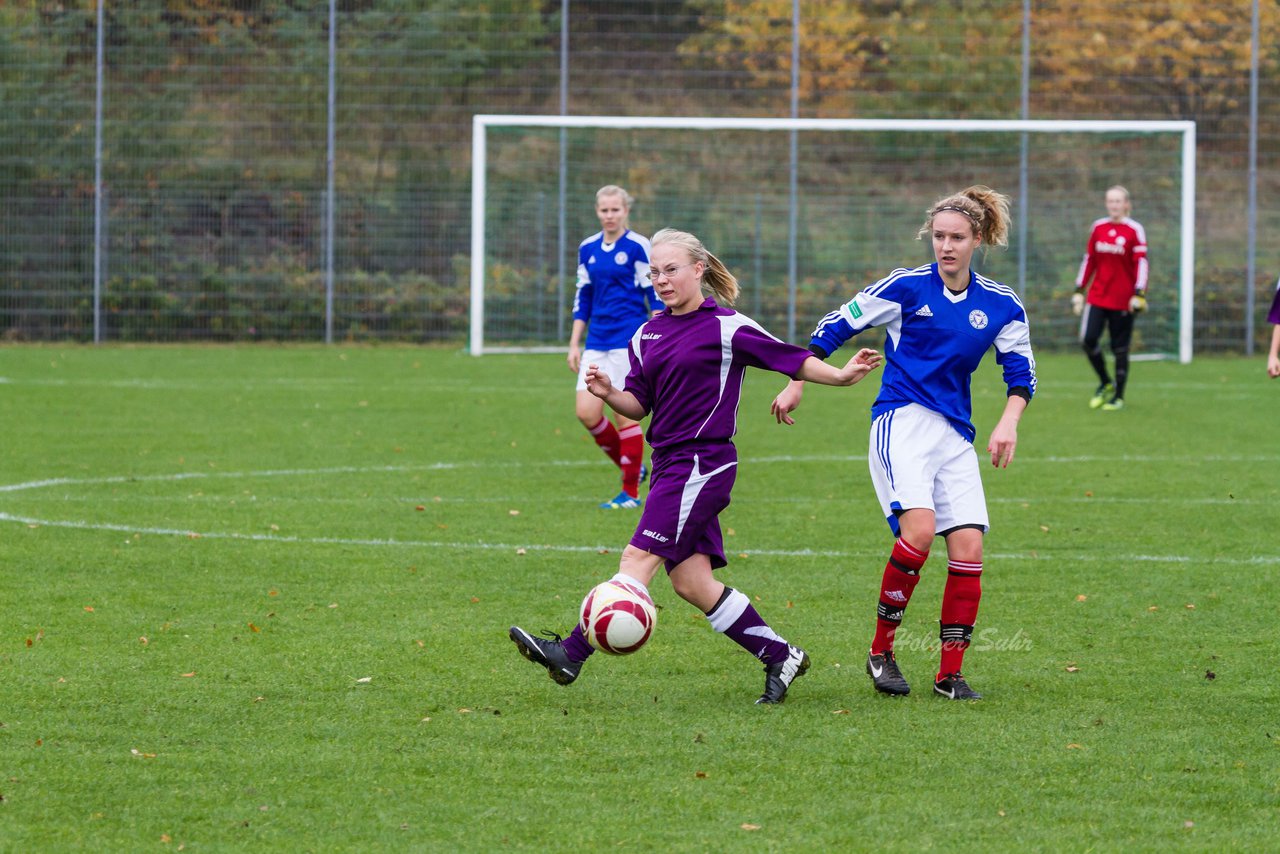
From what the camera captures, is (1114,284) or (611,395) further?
(1114,284)

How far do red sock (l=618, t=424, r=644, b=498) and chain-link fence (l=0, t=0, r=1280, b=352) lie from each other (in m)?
13.9

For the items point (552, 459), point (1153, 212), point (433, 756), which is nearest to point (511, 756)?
point (433, 756)

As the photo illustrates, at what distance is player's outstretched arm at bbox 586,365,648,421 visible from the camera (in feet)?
17.0

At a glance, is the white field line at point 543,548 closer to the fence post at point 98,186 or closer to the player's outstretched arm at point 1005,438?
the player's outstretched arm at point 1005,438

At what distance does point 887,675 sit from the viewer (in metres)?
5.59

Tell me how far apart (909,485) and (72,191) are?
2167 centimetres

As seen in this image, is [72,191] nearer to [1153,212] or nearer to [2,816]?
[1153,212]

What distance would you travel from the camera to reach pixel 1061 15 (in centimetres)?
2534

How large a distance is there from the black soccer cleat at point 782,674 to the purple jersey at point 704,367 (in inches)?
30.6

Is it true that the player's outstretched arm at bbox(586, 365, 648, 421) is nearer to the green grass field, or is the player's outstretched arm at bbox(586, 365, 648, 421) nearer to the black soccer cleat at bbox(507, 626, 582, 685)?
the black soccer cleat at bbox(507, 626, 582, 685)

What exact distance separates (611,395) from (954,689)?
1.53 m

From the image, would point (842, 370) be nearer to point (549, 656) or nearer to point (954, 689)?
point (954, 689)

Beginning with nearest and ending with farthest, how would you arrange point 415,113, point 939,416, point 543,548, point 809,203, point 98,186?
point 939,416, point 543,548, point 809,203, point 98,186, point 415,113

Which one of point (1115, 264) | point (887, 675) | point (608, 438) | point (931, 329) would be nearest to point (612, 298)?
point (608, 438)
